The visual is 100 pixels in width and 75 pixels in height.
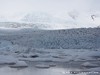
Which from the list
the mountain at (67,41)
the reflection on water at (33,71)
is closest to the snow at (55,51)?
the mountain at (67,41)

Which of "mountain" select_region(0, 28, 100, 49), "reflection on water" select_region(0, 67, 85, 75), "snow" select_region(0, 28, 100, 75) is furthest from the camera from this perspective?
"mountain" select_region(0, 28, 100, 49)

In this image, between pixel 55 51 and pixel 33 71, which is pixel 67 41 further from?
pixel 33 71

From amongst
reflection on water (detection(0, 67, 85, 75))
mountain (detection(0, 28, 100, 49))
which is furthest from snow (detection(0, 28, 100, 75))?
reflection on water (detection(0, 67, 85, 75))

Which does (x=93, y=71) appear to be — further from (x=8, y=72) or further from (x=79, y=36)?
(x=79, y=36)

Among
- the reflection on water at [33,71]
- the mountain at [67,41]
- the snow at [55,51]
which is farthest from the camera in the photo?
the mountain at [67,41]

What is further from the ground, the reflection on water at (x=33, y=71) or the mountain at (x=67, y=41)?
the mountain at (x=67, y=41)

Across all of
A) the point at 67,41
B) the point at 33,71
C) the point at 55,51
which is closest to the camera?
the point at 33,71

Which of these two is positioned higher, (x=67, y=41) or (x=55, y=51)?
(x=67, y=41)

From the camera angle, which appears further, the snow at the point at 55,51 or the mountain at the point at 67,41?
the mountain at the point at 67,41

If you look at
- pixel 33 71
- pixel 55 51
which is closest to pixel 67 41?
pixel 55 51

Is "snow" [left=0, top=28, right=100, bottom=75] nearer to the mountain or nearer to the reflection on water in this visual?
the mountain

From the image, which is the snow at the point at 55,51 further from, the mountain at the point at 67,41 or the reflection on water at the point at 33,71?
the reflection on water at the point at 33,71

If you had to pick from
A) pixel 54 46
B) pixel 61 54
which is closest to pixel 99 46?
pixel 54 46

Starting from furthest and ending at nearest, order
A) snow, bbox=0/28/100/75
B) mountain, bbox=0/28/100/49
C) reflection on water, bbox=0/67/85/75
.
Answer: mountain, bbox=0/28/100/49, snow, bbox=0/28/100/75, reflection on water, bbox=0/67/85/75
